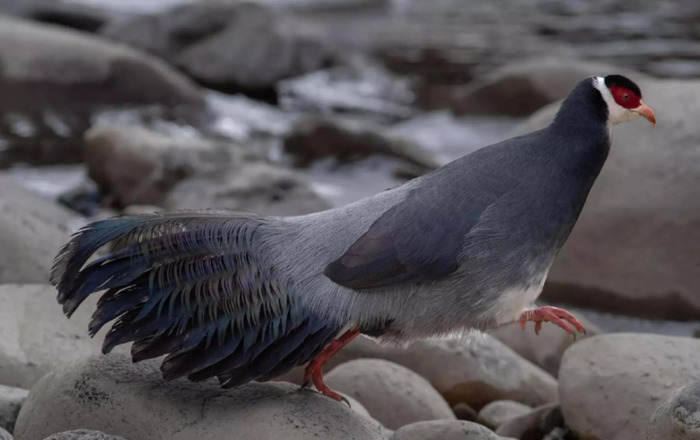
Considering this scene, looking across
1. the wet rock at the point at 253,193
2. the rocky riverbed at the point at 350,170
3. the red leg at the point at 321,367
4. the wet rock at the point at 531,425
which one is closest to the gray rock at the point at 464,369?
the rocky riverbed at the point at 350,170

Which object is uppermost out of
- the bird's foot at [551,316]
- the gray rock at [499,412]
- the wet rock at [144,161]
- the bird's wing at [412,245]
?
the bird's wing at [412,245]

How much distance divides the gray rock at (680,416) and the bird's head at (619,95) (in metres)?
0.86

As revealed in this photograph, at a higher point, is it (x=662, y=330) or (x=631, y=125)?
(x=631, y=125)

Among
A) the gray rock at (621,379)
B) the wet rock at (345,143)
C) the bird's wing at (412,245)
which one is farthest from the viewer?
the wet rock at (345,143)

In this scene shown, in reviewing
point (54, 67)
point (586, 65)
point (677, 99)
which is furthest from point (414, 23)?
point (677, 99)

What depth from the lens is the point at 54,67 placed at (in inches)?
399

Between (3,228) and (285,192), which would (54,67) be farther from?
(3,228)

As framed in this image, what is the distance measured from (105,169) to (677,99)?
13.6 ft

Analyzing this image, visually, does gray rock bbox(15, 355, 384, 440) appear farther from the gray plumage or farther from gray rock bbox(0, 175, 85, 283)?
gray rock bbox(0, 175, 85, 283)

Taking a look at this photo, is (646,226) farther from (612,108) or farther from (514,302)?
(514,302)

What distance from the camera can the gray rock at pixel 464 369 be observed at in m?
4.81

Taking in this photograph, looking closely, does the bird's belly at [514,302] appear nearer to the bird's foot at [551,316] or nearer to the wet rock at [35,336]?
the bird's foot at [551,316]

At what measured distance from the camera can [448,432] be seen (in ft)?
11.7

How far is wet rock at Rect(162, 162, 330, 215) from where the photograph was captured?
23.0 feet
